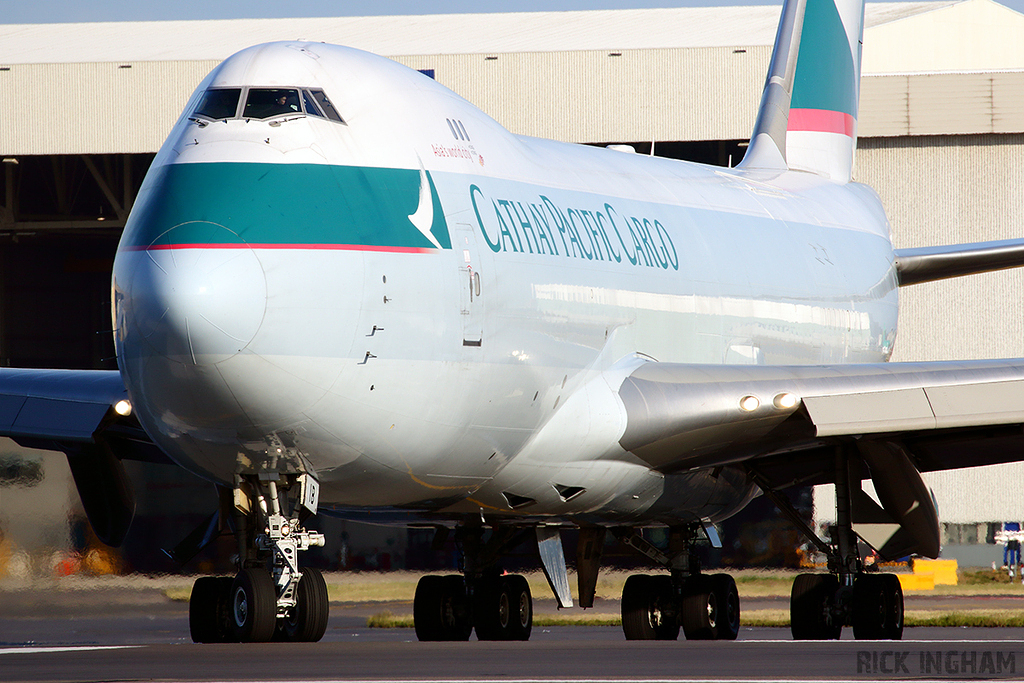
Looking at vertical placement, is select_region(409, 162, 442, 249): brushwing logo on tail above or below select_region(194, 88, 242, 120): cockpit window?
below

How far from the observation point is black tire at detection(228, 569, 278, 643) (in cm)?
1028

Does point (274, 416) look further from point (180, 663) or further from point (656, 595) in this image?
point (656, 595)

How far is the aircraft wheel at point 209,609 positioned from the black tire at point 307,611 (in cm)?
142

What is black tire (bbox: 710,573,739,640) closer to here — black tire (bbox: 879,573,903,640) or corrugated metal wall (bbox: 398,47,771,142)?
black tire (bbox: 879,573,903,640)

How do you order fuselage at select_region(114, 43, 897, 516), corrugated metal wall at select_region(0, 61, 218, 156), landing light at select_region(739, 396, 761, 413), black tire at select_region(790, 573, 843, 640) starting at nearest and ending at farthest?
fuselage at select_region(114, 43, 897, 516), landing light at select_region(739, 396, 761, 413), black tire at select_region(790, 573, 843, 640), corrugated metal wall at select_region(0, 61, 218, 156)

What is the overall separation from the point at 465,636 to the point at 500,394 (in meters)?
6.29

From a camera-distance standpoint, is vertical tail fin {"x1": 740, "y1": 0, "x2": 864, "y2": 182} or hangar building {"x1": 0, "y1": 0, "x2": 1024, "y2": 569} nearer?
vertical tail fin {"x1": 740, "y1": 0, "x2": 864, "y2": 182}

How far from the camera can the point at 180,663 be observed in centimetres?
932

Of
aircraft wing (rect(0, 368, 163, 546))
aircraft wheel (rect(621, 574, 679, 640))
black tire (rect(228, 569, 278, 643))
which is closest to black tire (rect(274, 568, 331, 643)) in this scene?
black tire (rect(228, 569, 278, 643))

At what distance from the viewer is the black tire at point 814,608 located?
15.9 meters

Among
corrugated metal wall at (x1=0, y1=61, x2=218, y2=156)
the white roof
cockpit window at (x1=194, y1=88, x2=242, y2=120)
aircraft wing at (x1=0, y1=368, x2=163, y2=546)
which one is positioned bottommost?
→ aircraft wing at (x1=0, y1=368, x2=163, y2=546)

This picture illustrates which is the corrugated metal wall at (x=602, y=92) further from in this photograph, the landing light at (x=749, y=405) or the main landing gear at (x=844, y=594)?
the landing light at (x=749, y=405)

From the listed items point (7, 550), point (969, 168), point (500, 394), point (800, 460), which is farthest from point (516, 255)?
point (969, 168)

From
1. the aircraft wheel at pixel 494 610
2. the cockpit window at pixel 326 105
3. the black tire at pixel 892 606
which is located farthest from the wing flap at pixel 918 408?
the cockpit window at pixel 326 105
